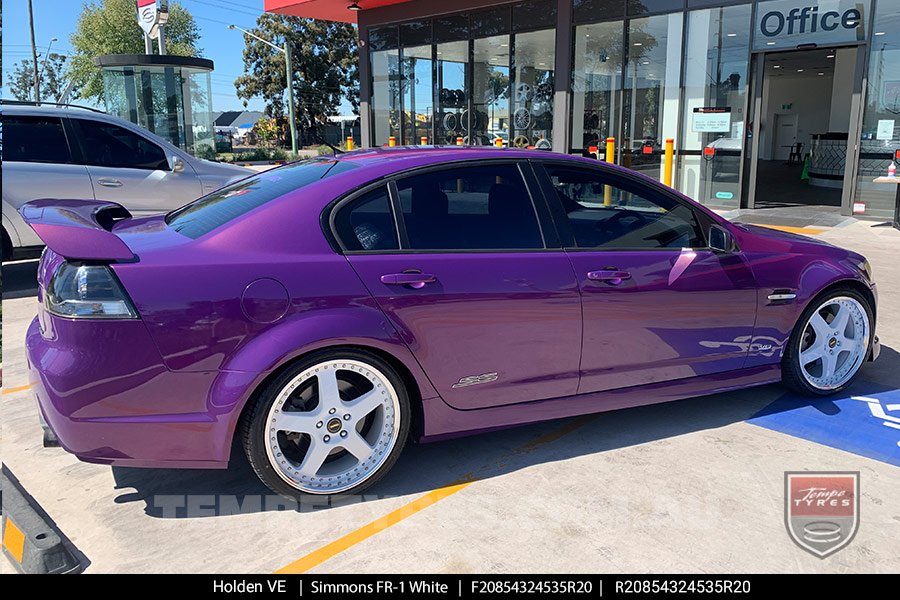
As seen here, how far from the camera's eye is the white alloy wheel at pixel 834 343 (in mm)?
4332

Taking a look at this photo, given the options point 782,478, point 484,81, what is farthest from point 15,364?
point 484,81

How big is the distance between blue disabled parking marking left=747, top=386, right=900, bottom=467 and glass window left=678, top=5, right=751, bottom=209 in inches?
388

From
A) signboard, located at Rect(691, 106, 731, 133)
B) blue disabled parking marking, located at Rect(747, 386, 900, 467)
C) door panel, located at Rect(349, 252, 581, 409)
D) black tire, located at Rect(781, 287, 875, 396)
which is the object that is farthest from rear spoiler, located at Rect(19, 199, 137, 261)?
signboard, located at Rect(691, 106, 731, 133)

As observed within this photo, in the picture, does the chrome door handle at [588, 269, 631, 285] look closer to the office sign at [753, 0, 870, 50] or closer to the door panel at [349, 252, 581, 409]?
the door panel at [349, 252, 581, 409]

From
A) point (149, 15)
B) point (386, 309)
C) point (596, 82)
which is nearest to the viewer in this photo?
point (386, 309)

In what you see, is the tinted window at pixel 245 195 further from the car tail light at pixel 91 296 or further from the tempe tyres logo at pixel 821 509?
the tempe tyres logo at pixel 821 509

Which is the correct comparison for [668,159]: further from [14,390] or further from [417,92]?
[14,390]

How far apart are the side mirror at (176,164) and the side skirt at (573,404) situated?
236 inches

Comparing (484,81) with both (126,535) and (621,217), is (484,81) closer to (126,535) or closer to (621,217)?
(621,217)

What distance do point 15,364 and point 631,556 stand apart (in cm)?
453

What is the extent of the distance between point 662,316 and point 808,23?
1092 cm

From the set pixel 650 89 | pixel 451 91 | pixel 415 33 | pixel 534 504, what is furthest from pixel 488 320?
pixel 415 33

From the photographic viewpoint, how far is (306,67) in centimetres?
6053

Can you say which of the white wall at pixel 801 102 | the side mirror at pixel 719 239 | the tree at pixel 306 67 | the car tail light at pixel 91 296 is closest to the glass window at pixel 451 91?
the side mirror at pixel 719 239
